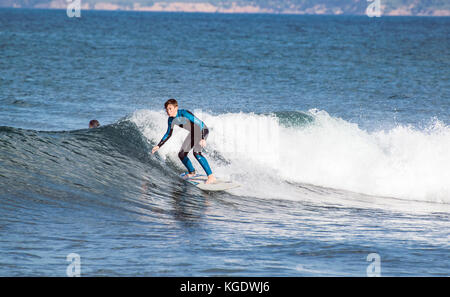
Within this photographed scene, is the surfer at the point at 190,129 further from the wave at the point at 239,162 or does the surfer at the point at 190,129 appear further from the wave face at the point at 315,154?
the wave face at the point at 315,154

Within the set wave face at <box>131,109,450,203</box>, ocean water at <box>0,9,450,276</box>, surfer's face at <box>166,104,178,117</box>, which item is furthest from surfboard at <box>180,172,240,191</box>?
surfer's face at <box>166,104,178,117</box>

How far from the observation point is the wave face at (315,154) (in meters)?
14.0

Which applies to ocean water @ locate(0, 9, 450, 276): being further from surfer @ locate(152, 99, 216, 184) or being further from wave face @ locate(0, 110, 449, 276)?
surfer @ locate(152, 99, 216, 184)

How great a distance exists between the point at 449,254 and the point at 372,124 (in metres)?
14.5

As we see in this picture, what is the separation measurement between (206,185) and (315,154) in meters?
4.96

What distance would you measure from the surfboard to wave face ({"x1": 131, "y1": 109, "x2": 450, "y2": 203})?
57cm

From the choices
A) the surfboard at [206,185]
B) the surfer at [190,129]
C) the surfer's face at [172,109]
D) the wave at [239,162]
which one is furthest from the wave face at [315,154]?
the surfer's face at [172,109]

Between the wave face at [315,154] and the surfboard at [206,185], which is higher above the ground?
the wave face at [315,154]

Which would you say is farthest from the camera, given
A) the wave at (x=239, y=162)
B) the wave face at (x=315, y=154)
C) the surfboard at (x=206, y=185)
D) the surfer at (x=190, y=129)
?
the wave face at (x=315, y=154)

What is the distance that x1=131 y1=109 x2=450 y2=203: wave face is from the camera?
14.0 meters

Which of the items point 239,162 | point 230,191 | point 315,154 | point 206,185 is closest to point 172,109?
point 206,185

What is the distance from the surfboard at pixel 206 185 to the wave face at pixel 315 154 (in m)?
0.57

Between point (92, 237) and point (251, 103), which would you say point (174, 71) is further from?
point (92, 237)
